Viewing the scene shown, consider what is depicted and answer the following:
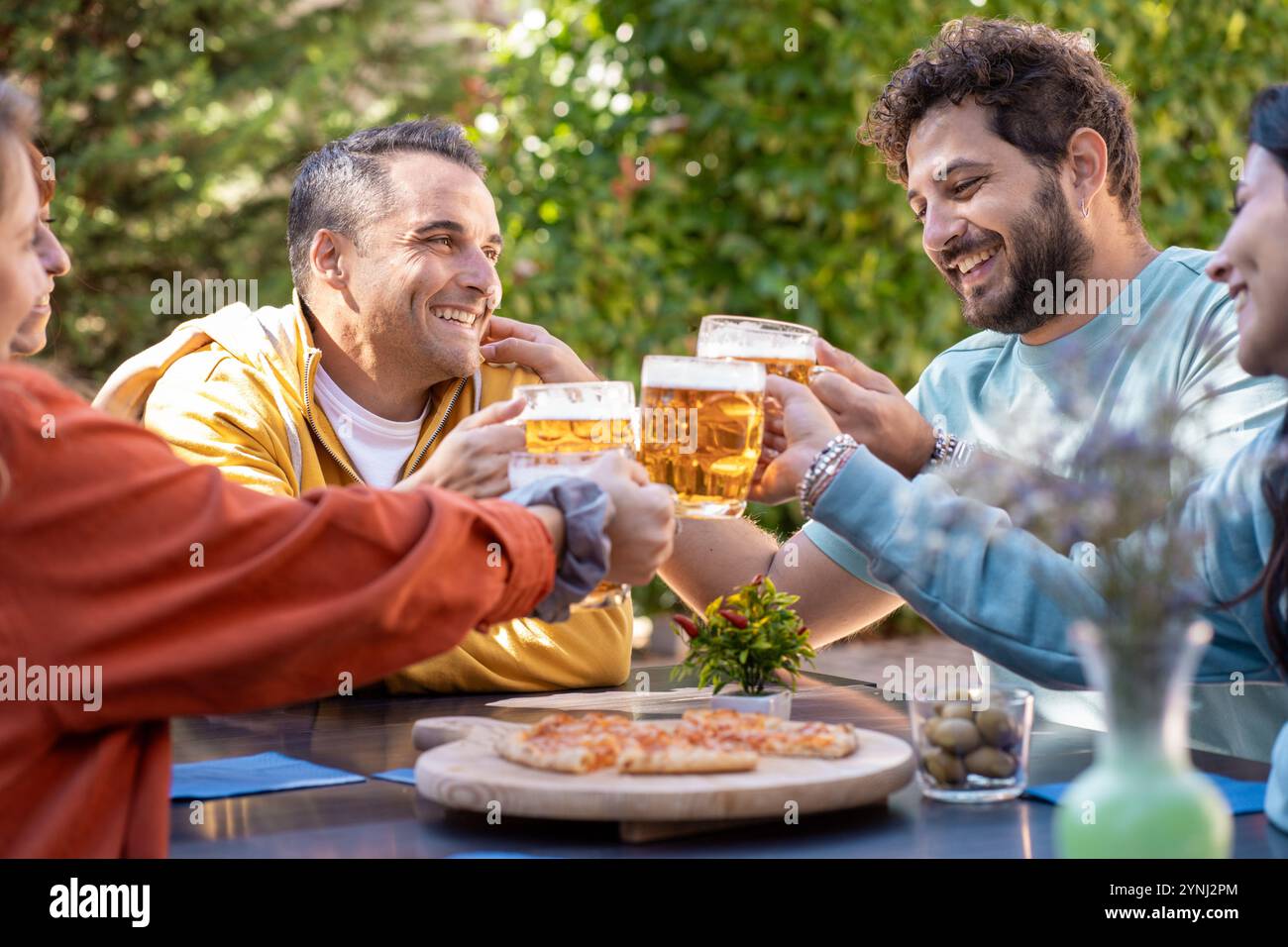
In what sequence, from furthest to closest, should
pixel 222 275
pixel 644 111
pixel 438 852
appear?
pixel 222 275 < pixel 644 111 < pixel 438 852

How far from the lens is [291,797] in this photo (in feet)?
6.52

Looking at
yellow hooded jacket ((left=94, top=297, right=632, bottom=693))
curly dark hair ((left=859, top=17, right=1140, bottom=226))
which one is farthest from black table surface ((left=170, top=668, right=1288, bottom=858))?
curly dark hair ((left=859, top=17, right=1140, bottom=226))

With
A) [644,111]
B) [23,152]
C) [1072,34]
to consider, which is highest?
[644,111]

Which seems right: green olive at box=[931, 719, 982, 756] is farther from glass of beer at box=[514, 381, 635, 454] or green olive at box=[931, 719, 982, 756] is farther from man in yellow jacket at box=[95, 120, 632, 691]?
man in yellow jacket at box=[95, 120, 632, 691]

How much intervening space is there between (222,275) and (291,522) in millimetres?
5739

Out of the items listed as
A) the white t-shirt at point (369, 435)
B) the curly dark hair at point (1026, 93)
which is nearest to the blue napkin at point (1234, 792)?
the curly dark hair at point (1026, 93)

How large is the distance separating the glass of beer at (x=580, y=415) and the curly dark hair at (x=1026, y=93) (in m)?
1.64

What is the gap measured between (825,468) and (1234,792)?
0.73 meters

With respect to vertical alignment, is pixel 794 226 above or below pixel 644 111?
below

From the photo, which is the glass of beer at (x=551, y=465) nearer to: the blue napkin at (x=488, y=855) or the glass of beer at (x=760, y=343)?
the glass of beer at (x=760, y=343)

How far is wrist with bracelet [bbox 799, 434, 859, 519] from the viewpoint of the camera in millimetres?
2236

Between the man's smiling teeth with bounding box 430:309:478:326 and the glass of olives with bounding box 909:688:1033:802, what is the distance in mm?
1953
